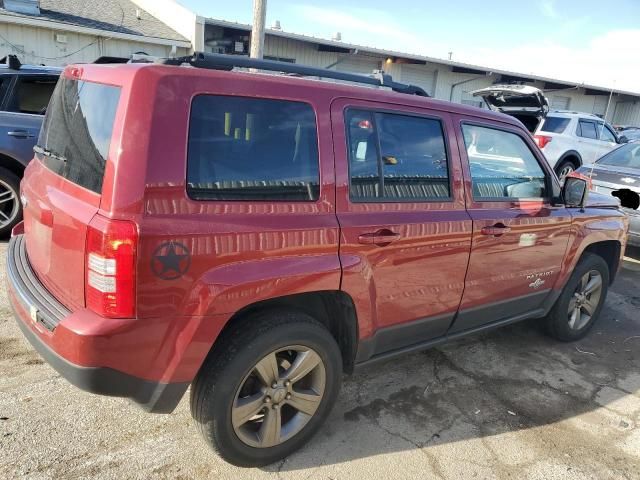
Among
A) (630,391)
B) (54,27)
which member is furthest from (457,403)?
(54,27)

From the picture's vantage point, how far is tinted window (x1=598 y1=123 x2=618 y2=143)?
11.8 meters

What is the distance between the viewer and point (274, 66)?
2.52 meters

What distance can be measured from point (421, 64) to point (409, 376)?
17.3 m

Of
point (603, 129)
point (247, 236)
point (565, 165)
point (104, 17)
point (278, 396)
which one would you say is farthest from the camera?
point (104, 17)

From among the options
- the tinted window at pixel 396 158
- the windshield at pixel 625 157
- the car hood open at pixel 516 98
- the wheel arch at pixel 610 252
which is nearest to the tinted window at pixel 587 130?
the car hood open at pixel 516 98

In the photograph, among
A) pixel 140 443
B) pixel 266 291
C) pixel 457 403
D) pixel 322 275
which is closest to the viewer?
pixel 266 291

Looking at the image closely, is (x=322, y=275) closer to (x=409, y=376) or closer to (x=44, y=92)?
(x=409, y=376)

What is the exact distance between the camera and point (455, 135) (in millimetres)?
2965

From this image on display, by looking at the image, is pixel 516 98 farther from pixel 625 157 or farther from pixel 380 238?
pixel 380 238

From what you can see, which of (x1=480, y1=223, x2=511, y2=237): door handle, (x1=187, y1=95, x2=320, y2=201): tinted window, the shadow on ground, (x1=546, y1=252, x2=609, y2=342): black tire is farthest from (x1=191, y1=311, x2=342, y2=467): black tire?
(x1=546, y1=252, x2=609, y2=342): black tire

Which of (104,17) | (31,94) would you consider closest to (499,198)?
(31,94)

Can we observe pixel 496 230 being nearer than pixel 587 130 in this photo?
Yes

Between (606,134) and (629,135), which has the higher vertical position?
(629,135)

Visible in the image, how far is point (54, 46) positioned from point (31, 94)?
313 inches
